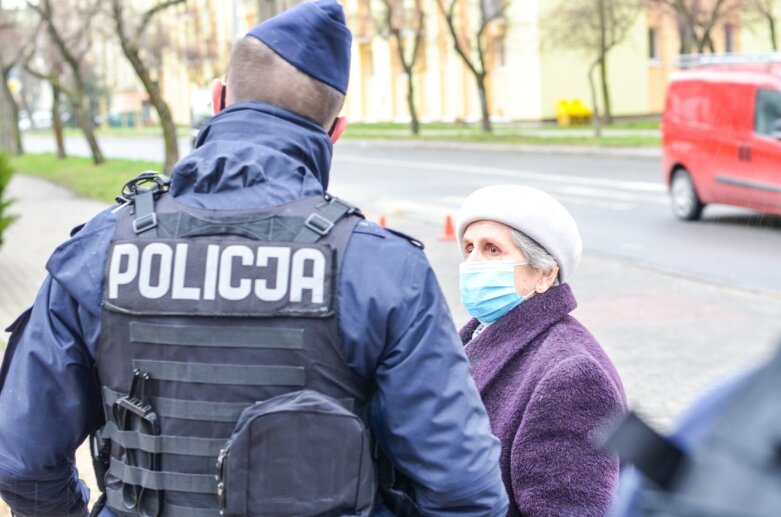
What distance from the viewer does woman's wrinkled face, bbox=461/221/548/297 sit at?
9.87 ft

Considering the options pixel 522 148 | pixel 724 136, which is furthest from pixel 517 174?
pixel 724 136

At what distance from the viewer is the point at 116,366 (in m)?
2.21

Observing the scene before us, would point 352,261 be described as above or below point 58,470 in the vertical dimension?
above

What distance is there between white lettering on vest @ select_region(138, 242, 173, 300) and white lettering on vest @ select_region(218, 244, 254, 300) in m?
0.10

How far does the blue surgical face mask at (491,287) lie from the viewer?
300 cm

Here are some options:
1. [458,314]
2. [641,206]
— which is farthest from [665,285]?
[641,206]

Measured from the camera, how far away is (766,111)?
14.2 meters

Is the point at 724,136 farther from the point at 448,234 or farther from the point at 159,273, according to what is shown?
the point at 159,273

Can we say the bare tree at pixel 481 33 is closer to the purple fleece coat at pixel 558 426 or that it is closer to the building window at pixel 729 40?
the building window at pixel 729 40

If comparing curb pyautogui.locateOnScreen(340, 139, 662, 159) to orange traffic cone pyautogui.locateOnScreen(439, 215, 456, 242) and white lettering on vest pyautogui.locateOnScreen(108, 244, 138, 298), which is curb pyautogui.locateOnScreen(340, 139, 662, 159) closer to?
orange traffic cone pyautogui.locateOnScreen(439, 215, 456, 242)

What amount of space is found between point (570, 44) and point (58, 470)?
3656 centimetres

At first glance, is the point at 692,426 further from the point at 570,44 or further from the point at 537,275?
the point at 570,44

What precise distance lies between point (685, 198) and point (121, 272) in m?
14.1

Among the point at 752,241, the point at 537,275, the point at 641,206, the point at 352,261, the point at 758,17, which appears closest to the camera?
the point at 352,261
